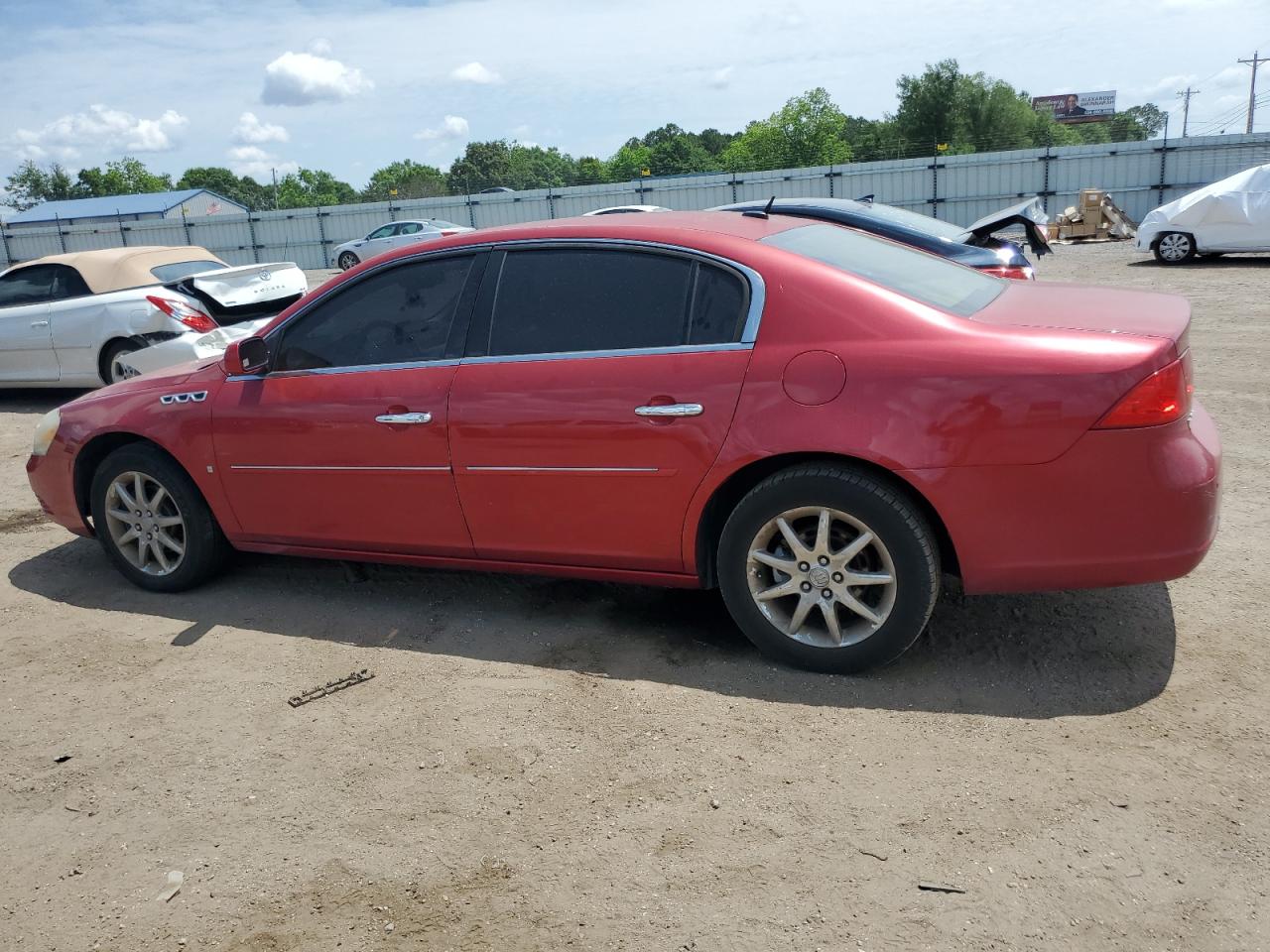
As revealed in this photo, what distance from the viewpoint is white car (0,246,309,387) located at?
381 inches

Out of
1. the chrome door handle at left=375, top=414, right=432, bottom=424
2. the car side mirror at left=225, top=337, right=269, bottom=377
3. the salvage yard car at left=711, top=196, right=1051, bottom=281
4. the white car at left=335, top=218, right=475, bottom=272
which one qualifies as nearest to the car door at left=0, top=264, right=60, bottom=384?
the salvage yard car at left=711, top=196, right=1051, bottom=281

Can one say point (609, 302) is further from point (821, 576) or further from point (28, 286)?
point (28, 286)

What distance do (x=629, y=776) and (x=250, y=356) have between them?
252 cm

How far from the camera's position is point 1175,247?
17453 millimetres

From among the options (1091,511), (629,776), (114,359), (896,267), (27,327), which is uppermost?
(896,267)

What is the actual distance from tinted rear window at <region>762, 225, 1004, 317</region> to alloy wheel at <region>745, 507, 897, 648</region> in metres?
0.86

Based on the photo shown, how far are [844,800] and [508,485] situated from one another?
1.74m

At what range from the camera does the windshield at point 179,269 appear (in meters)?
10.2

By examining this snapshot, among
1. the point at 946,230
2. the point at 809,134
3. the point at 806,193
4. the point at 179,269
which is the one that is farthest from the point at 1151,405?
the point at 809,134

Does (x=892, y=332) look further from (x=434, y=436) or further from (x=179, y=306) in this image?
(x=179, y=306)

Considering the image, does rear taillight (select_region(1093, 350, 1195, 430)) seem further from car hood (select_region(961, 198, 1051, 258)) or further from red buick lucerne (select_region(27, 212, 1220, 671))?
car hood (select_region(961, 198, 1051, 258))

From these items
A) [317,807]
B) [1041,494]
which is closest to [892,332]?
[1041,494]

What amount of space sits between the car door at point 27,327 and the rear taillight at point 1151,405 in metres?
9.89

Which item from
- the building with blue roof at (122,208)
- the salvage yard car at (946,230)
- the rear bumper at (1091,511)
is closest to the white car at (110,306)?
the salvage yard car at (946,230)
